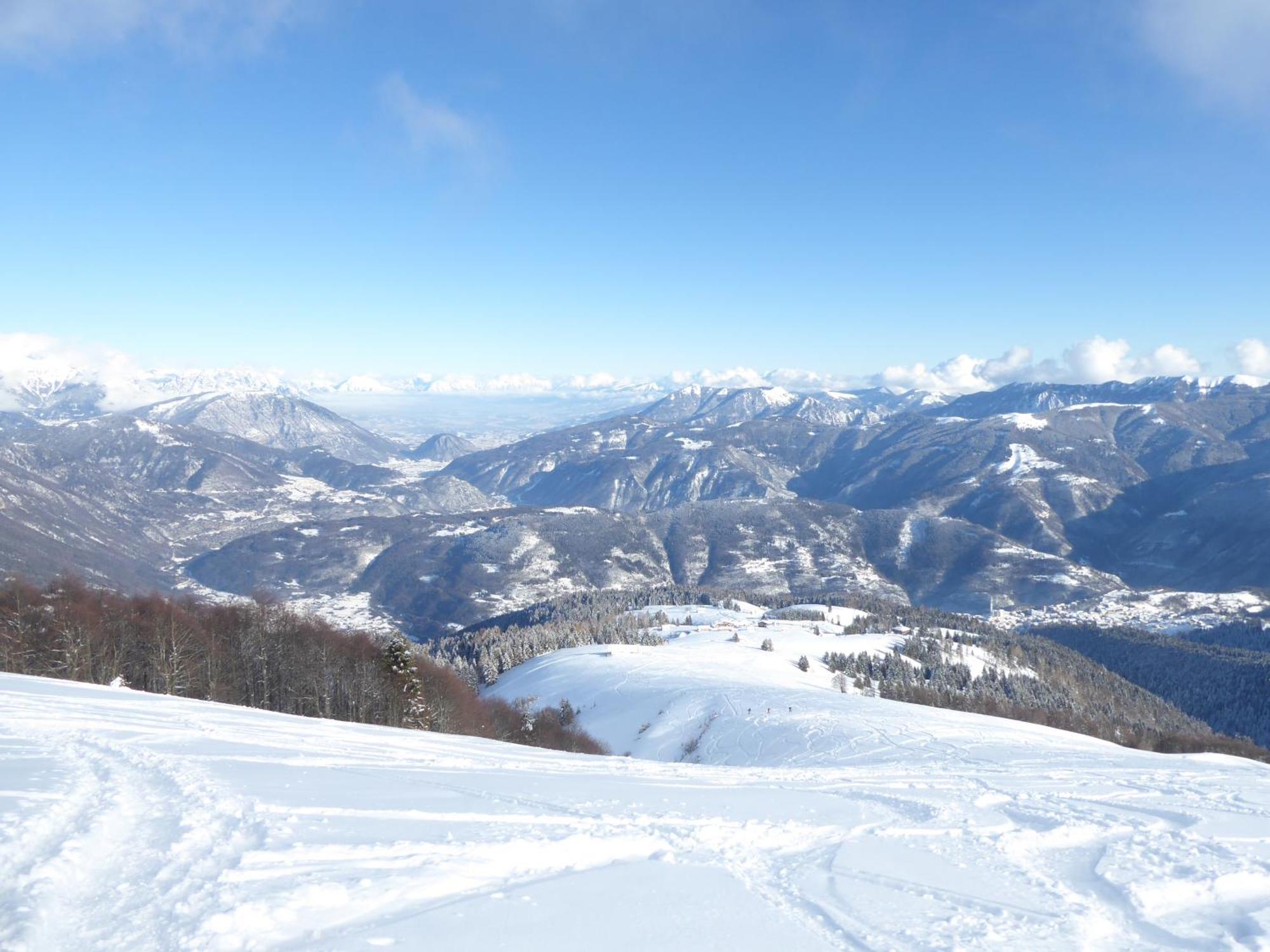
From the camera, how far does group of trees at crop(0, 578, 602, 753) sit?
39.5 meters

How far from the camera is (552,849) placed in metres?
13.0

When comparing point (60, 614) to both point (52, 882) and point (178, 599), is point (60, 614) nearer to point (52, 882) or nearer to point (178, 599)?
point (178, 599)

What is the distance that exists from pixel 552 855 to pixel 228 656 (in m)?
42.4

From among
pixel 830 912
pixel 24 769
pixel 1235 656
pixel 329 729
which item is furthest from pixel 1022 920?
pixel 1235 656

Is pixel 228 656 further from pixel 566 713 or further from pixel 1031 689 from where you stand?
pixel 1031 689

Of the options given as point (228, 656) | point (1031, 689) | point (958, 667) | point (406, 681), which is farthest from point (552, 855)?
point (1031, 689)

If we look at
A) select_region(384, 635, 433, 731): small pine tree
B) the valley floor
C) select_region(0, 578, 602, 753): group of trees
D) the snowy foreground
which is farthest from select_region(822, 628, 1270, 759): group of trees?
the valley floor

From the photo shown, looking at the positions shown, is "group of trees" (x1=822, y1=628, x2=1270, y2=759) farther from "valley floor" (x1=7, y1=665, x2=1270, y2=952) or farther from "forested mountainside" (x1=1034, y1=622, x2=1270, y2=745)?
"valley floor" (x1=7, y1=665, x2=1270, y2=952)

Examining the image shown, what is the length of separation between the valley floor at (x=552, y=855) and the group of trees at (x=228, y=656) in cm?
2003

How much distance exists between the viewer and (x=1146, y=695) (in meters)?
138

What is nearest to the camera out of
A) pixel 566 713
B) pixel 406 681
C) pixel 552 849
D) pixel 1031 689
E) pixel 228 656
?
pixel 552 849

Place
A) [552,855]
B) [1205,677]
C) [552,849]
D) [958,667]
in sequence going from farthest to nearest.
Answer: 1. [1205,677]
2. [958,667]
3. [552,849]
4. [552,855]

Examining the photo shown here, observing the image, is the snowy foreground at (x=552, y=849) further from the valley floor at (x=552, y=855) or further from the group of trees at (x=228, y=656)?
the group of trees at (x=228, y=656)

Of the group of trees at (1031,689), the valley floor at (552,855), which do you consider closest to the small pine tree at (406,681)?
the valley floor at (552,855)
